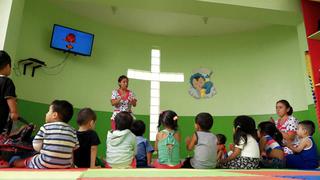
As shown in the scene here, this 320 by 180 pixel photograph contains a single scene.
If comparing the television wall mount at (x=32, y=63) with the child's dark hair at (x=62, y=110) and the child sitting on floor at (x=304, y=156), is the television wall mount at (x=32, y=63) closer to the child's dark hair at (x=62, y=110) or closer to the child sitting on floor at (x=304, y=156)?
the child's dark hair at (x=62, y=110)

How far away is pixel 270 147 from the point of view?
2828mm

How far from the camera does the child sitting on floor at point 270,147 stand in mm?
2703

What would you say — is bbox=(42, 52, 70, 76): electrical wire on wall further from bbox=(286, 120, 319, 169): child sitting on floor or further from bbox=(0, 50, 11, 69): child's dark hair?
bbox=(286, 120, 319, 169): child sitting on floor

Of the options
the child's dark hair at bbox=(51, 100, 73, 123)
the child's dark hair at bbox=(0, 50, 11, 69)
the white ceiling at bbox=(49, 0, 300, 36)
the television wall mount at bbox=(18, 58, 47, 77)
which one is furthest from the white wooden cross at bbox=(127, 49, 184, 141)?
the child's dark hair at bbox=(51, 100, 73, 123)

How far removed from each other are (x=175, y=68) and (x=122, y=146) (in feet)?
11.5

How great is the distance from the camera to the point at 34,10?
4.46 meters

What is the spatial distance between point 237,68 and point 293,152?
112 inches

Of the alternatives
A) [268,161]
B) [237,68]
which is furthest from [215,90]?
[268,161]

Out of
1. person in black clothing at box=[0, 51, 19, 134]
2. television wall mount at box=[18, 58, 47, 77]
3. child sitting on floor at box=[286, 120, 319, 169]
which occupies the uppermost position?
television wall mount at box=[18, 58, 47, 77]

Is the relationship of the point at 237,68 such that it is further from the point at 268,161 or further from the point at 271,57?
the point at 268,161

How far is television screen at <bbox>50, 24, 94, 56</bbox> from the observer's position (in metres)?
4.52

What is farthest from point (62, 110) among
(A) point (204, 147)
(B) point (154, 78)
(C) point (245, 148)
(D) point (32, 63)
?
(B) point (154, 78)

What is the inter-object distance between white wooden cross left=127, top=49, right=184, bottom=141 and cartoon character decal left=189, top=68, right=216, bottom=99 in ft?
0.89

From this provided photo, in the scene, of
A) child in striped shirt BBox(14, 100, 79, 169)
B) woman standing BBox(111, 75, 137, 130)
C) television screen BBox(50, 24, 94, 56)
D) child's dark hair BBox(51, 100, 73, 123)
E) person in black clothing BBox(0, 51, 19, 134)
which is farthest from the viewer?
television screen BBox(50, 24, 94, 56)
